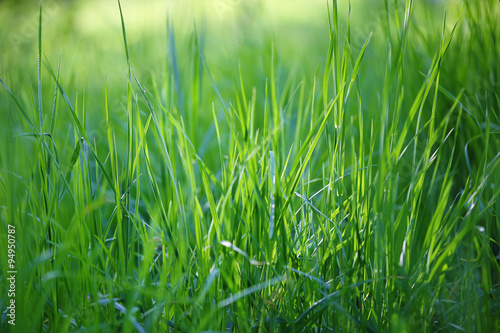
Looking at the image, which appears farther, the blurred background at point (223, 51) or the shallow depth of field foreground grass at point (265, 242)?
the blurred background at point (223, 51)

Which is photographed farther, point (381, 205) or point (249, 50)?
point (249, 50)

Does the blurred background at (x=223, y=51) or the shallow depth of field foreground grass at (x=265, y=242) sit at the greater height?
the blurred background at (x=223, y=51)

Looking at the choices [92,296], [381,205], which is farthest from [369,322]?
[92,296]

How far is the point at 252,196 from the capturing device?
66 cm

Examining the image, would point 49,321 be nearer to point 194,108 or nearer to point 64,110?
point 194,108

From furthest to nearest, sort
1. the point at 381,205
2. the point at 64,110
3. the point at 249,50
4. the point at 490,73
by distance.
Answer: the point at 249,50 < the point at 64,110 < the point at 490,73 < the point at 381,205

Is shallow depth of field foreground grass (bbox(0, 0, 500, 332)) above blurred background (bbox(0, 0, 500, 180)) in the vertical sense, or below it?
below

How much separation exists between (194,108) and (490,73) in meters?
0.84

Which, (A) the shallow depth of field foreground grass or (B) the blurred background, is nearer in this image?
(A) the shallow depth of field foreground grass

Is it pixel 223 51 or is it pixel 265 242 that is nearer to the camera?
pixel 265 242

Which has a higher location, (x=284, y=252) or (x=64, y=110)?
(x=64, y=110)

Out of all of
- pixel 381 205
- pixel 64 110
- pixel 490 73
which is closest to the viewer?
pixel 381 205

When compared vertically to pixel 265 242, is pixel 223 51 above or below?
above

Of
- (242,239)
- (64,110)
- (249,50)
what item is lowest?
(242,239)
